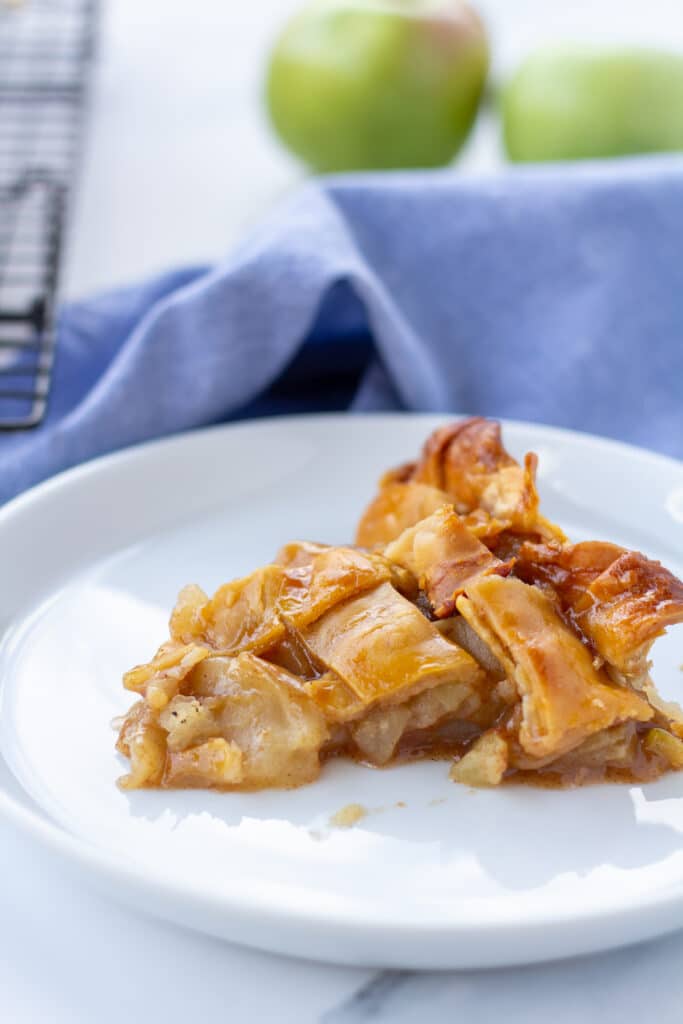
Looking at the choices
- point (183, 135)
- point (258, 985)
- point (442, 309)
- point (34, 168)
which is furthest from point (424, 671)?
point (183, 135)

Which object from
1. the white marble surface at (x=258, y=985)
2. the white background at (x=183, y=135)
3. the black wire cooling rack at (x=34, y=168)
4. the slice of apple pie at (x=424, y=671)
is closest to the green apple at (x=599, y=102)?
the white background at (x=183, y=135)

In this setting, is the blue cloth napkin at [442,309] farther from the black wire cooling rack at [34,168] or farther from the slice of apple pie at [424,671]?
the slice of apple pie at [424,671]

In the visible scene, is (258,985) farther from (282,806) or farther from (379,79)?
(379,79)

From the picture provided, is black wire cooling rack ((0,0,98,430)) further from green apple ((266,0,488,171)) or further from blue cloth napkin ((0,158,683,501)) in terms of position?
green apple ((266,0,488,171))

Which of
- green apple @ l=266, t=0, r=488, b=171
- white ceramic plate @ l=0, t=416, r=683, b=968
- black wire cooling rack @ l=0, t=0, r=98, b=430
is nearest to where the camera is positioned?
white ceramic plate @ l=0, t=416, r=683, b=968

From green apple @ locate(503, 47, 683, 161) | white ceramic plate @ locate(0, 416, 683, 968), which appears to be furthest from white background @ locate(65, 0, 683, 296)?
white ceramic plate @ locate(0, 416, 683, 968)

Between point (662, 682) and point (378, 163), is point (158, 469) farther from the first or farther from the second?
point (378, 163)
